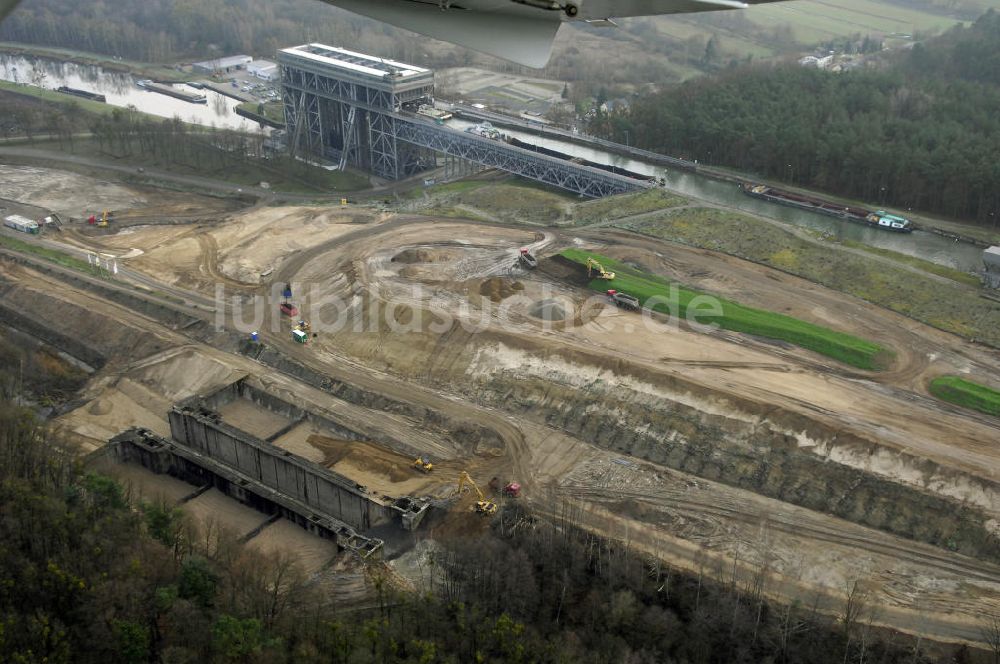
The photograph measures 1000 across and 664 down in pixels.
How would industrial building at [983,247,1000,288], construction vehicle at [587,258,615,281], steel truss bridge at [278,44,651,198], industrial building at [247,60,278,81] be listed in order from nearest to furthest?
1. construction vehicle at [587,258,615,281]
2. industrial building at [983,247,1000,288]
3. steel truss bridge at [278,44,651,198]
4. industrial building at [247,60,278,81]

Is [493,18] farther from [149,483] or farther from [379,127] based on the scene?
[379,127]

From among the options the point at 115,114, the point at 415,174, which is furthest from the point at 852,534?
the point at 115,114

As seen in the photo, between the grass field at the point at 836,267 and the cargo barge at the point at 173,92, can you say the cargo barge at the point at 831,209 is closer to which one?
the grass field at the point at 836,267

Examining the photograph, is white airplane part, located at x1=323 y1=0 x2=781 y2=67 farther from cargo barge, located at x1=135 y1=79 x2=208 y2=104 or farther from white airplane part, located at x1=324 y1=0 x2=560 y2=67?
cargo barge, located at x1=135 y1=79 x2=208 y2=104

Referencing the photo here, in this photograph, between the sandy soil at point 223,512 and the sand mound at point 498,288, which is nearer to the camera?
the sandy soil at point 223,512

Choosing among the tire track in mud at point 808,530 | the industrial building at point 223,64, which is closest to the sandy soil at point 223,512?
the tire track in mud at point 808,530

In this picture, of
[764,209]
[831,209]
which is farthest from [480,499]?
[831,209]

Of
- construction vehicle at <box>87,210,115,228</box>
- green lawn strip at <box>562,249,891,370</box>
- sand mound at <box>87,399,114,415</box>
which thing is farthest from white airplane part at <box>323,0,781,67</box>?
construction vehicle at <box>87,210,115,228</box>
